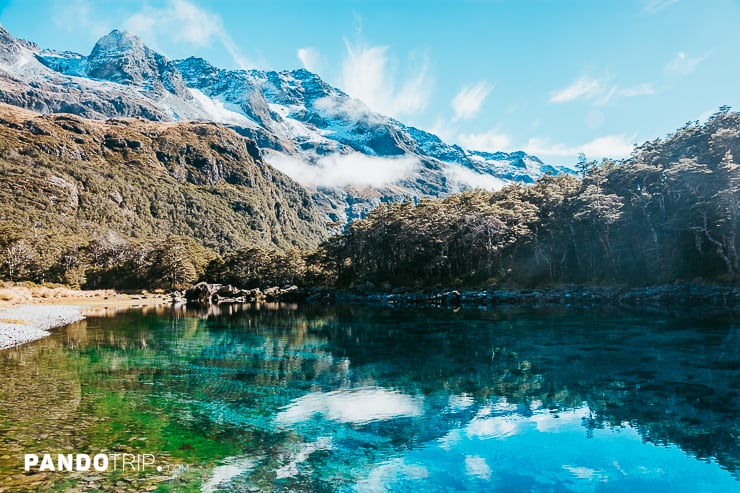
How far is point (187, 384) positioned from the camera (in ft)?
78.4

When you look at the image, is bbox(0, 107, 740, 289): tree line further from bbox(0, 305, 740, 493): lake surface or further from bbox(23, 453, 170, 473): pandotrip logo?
bbox(23, 453, 170, 473): pandotrip logo

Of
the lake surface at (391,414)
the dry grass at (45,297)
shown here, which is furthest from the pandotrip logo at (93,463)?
the dry grass at (45,297)

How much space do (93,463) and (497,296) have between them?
225 feet

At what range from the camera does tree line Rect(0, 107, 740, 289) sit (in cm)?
6606

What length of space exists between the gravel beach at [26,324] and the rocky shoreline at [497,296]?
4884cm

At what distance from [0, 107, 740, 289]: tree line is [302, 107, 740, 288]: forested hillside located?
22cm

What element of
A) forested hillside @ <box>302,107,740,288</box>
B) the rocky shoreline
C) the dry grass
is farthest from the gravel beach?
forested hillside @ <box>302,107,740,288</box>

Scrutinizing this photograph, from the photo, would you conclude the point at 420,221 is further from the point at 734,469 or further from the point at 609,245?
the point at 734,469

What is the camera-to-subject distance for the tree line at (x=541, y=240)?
6606cm

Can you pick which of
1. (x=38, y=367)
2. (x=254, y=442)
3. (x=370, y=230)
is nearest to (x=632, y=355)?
(x=254, y=442)

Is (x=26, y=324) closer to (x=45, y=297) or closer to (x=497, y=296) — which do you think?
(x=45, y=297)

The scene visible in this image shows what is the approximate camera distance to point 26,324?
4447 centimetres

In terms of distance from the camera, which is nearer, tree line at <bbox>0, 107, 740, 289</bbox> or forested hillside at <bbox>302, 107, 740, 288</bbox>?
forested hillside at <bbox>302, 107, 740, 288</bbox>

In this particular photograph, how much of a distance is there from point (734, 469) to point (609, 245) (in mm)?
71504
